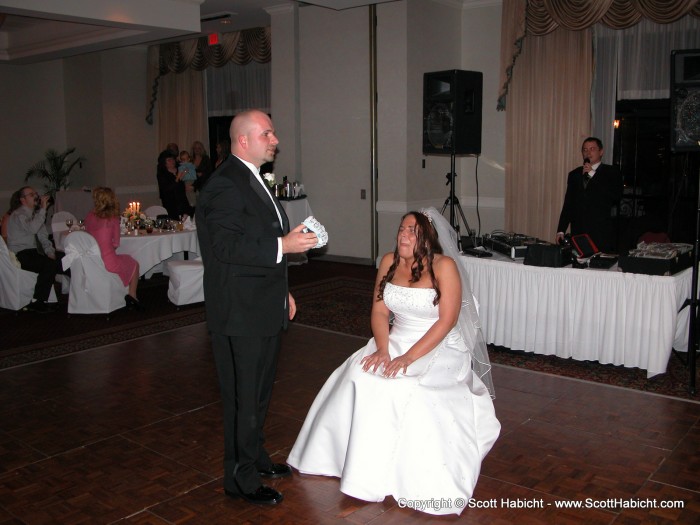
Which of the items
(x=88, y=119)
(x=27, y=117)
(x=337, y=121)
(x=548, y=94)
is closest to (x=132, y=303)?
(x=337, y=121)

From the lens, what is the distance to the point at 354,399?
3.30m

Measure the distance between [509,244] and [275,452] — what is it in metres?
2.67

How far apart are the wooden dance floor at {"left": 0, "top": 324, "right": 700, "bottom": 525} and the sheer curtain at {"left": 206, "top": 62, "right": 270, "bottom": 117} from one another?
7.37m

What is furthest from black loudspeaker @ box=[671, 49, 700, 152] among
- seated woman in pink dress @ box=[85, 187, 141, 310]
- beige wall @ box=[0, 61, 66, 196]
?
beige wall @ box=[0, 61, 66, 196]

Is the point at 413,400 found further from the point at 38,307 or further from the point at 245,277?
the point at 38,307

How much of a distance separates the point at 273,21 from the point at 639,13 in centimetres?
495

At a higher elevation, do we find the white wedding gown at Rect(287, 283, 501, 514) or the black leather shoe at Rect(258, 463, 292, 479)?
the white wedding gown at Rect(287, 283, 501, 514)

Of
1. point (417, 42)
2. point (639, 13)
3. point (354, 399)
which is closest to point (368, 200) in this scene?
point (417, 42)

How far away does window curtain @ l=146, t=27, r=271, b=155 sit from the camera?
11.8 metres

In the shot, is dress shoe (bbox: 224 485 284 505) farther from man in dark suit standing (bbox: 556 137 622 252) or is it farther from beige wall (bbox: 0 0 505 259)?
beige wall (bbox: 0 0 505 259)

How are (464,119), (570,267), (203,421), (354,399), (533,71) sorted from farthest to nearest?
(533,71) < (464,119) < (570,267) < (203,421) < (354,399)

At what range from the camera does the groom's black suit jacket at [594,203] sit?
6.11 metres

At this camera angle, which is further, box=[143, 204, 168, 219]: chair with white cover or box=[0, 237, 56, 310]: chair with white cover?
box=[143, 204, 168, 219]: chair with white cover

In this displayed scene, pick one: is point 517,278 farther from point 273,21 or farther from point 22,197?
point 273,21
